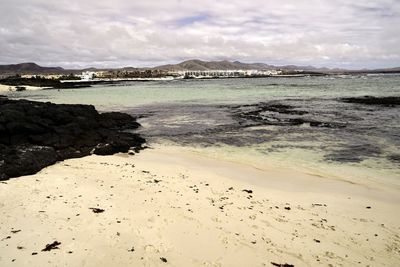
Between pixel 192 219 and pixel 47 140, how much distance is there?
937 centimetres

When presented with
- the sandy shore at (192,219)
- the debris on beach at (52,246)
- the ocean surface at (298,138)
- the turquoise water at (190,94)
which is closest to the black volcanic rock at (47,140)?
the sandy shore at (192,219)

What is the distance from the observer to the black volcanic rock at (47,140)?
11.4 meters

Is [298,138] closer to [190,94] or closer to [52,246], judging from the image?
[52,246]

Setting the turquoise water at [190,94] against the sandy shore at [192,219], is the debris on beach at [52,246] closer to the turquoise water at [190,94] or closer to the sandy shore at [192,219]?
the sandy shore at [192,219]

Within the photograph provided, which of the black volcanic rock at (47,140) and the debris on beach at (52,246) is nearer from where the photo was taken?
the debris on beach at (52,246)

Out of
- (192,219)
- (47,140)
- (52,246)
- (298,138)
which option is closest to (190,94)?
(298,138)

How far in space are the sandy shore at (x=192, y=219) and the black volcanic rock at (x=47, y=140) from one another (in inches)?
A: 28.0

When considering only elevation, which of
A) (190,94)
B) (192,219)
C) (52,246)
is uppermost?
(190,94)

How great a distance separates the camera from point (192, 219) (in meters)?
7.95

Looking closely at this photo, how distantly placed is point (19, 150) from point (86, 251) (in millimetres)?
7358

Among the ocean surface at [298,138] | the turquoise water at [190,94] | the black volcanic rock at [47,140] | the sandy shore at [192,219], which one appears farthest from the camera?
the turquoise water at [190,94]

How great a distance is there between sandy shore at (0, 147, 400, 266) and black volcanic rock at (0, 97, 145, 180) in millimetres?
711

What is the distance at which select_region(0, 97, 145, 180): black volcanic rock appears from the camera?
11.4m

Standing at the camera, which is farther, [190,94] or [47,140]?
[190,94]
